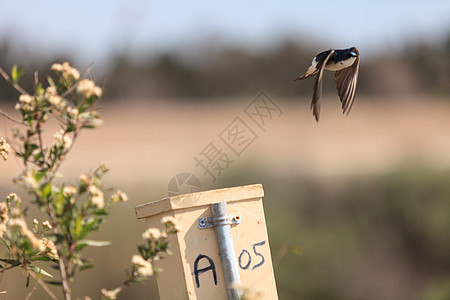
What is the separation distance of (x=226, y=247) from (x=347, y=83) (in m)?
1.42

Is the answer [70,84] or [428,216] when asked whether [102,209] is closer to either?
[70,84]

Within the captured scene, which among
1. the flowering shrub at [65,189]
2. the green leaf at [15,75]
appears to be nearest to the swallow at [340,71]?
the flowering shrub at [65,189]

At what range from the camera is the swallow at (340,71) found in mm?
3455

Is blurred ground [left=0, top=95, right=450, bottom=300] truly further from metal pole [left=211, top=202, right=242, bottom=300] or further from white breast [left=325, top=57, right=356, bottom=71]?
metal pole [left=211, top=202, right=242, bottom=300]

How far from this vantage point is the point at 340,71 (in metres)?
4.21

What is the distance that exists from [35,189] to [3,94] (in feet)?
80.9

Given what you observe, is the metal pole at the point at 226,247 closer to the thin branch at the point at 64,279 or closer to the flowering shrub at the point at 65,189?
the flowering shrub at the point at 65,189

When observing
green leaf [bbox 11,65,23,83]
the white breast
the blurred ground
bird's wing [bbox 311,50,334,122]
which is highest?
green leaf [bbox 11,65,23,83]

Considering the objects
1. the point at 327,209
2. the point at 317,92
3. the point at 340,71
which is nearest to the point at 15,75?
the point at 317,92

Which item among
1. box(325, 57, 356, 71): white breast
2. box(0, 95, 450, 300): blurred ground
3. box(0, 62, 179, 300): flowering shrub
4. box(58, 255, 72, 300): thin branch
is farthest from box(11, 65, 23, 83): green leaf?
box(0, 95, 450, 300): blurred ground

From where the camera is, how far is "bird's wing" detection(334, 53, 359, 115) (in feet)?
12.8

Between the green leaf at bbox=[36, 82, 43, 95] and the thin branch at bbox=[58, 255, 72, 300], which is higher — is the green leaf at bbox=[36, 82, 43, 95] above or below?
above

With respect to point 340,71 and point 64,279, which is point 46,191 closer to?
point 64,279

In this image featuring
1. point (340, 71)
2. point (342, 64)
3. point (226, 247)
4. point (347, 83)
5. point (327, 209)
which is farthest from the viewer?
point (327, 209)
